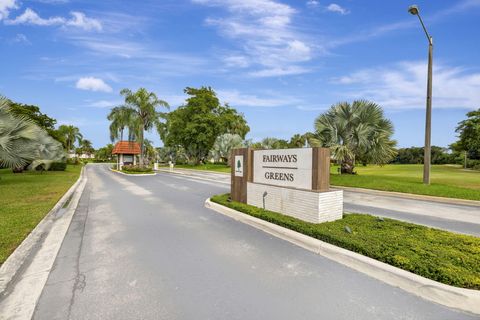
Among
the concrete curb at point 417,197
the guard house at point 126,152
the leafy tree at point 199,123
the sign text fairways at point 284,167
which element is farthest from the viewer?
the leafy tree at point 199,123

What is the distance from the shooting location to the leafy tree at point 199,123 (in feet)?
153

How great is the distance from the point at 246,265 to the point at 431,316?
240 cm

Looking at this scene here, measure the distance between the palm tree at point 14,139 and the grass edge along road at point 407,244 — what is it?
14.6 meters

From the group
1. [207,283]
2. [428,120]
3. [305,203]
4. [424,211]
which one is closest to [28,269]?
[207,283]

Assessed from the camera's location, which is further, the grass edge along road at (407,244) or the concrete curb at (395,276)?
the grass edge along road at (407,244)

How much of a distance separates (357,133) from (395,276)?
44.4ft

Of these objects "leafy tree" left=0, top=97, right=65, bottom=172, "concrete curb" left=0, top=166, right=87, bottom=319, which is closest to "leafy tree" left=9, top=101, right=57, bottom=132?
"leafy tree" left=0, top=97, right=65, bottom=172

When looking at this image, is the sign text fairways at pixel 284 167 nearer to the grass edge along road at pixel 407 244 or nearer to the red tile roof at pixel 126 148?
the grass edge along road at pixel 407 244

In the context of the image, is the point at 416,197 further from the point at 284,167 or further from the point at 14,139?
the point at 14,139

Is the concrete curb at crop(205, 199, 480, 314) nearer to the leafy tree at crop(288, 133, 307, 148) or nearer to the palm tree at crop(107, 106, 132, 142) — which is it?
the palm tree at crop(107, 106, 132, 142)

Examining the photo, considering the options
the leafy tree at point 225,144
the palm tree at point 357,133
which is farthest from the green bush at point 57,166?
the palm tree at point 357,133

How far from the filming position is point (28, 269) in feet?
13.5

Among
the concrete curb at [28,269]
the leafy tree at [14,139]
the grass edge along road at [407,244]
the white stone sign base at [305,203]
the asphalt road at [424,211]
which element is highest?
the leafy tree at [14,139]

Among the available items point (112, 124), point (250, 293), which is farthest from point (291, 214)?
point (112, 124)
